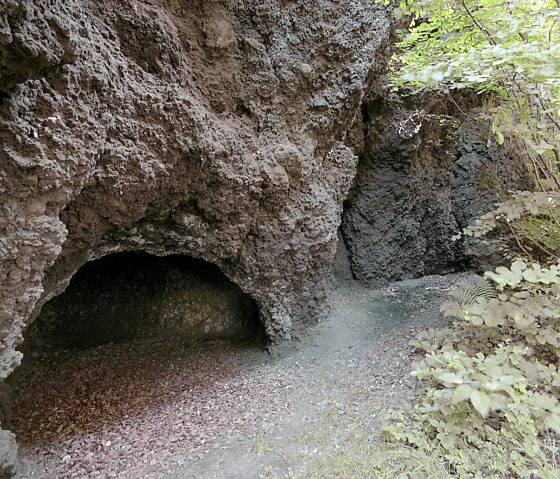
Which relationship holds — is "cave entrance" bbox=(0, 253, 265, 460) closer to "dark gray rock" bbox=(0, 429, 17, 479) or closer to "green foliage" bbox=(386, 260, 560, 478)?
"dark gray rock" bbox=(0, 429, 17, 479)

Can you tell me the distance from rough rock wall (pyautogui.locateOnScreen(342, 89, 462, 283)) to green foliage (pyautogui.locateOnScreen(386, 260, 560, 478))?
15.1 feet

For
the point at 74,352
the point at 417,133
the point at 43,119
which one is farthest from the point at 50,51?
the point at 417,133

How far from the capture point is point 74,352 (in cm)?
515

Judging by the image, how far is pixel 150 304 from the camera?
18.7ft

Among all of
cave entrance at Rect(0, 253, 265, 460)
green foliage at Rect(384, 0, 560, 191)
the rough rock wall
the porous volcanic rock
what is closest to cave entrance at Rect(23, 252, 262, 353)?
cave entrance at Rect(0, 253, 265, 460)

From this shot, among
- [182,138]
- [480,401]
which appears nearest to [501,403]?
[480,401]

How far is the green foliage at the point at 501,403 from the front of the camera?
89.8 inches

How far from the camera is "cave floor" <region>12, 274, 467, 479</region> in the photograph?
2.90 metres

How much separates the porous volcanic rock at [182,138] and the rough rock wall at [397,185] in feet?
6.31

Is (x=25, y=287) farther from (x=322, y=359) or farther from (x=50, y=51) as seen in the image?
(x=322, y=359)

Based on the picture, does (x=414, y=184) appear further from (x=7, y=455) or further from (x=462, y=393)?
(x=7, y=455)

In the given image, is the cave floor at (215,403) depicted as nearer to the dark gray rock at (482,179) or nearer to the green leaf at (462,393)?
the green leaf at (462,393)

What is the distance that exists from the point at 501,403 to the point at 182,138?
325 cm

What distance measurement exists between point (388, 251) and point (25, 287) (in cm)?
679
